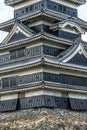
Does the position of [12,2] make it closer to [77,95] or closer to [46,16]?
[46,16]

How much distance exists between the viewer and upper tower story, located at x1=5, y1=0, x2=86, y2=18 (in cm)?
4200

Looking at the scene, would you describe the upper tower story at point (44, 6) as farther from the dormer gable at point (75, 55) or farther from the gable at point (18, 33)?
the dormer gable at point (75, 55)

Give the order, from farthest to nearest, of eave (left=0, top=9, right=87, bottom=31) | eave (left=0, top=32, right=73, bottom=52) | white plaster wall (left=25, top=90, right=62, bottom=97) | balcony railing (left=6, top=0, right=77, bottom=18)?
balcony railing (left=6, top=0, right=77, bottom=18)
eave (left=0, top=9, right=87, bottom=31)
eave (left=0, top=32, right=73, bottom=52)
white plaster wall (left=25, top=90, right=62, bottom=97)

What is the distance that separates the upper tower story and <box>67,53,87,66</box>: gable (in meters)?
6.41

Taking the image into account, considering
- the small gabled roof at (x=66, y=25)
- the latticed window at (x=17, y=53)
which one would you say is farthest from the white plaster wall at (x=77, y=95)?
the small gabled roof at (x=66, y=25)

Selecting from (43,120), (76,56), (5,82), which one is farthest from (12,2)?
(43,120)

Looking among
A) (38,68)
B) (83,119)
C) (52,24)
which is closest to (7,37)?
(52,24)

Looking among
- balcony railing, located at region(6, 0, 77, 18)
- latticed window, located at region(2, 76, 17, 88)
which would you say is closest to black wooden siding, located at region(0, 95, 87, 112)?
latticed window, located at region(2, 76, 17, 88)

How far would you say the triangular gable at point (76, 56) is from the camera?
38.0m

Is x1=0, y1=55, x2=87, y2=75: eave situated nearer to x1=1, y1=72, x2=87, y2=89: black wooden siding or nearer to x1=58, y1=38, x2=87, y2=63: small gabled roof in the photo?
x1=1, y1=72, x2=87, y2=89: black wooden siding

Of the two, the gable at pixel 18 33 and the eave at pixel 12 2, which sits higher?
the eave at pixel 12 2

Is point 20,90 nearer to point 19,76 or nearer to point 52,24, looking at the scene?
point 19,76

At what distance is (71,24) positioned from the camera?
40.5 meters

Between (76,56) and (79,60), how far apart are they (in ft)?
2.22
